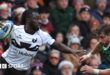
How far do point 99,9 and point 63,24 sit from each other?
137cm

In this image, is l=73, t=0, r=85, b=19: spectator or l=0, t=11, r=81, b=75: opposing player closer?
l=0, t=11, r=81, b=75: opposing player

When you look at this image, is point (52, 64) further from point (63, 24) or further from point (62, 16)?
point (62, 16)

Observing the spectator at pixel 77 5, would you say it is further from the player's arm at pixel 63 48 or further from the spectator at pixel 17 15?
the player's arm at pixel 63 48

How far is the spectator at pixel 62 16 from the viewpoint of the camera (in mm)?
11500

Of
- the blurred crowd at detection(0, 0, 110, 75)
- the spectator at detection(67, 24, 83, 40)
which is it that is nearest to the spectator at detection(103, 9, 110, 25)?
the blurred crowd at detection(0, 0, 110, 75)

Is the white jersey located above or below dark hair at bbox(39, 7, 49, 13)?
below

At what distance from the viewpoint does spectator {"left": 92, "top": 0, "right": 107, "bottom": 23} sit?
12.4 m

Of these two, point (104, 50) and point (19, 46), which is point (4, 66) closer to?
point (19, 46)

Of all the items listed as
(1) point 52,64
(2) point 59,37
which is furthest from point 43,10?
(1) point 52,64

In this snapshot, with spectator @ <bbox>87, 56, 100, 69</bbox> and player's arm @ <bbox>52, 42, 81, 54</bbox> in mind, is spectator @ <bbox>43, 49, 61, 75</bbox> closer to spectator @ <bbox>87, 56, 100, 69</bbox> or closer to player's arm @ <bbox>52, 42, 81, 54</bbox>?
spectator @ <bbox>87, 56, 100, 69</bbox>

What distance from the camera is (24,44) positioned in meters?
9.03

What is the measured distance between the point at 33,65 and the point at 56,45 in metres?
1.12

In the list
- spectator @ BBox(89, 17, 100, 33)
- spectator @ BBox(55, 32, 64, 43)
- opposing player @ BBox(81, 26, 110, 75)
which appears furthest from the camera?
spectator @ BBox(89, 17, 100, 33)

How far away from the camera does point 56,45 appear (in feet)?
30.1
